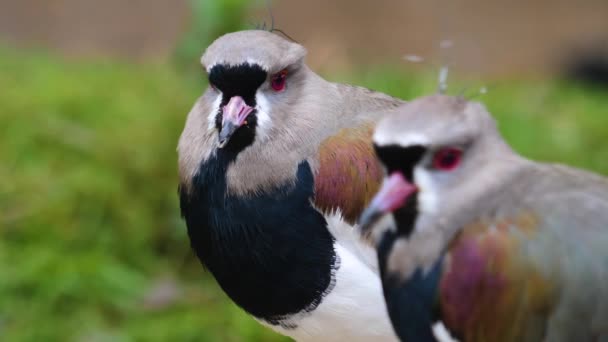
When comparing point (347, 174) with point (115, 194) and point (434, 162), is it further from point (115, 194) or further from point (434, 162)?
point (115, 194)

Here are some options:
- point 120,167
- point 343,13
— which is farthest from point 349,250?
point 343,13

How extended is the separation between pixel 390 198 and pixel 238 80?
724 millimetres

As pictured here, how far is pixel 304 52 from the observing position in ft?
9.04

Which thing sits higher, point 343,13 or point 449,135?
point 449,135

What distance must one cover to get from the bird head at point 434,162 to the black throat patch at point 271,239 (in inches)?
20.9

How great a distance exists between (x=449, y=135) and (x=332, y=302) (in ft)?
2.71

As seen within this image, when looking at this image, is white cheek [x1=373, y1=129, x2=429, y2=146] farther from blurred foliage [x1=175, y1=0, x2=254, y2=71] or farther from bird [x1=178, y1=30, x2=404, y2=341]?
blurred foliage [x1=175, y1=0, x2=254, y2=71]

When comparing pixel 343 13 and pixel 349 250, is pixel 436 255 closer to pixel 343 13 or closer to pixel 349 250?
pixel 349 250

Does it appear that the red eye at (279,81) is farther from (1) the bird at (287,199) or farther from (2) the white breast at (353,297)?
(2) the white breast at (353,297)

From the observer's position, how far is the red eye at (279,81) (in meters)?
2.66

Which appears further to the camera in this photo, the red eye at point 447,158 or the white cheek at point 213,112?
the white cheek at point 213,112

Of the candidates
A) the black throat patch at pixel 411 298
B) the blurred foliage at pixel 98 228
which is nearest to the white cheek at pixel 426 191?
the black throat patch at pixel 411 298

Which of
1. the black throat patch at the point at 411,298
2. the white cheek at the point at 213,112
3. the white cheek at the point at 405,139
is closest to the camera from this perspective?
the white cheek at the point at 405,139

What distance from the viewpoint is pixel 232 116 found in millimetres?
2510
